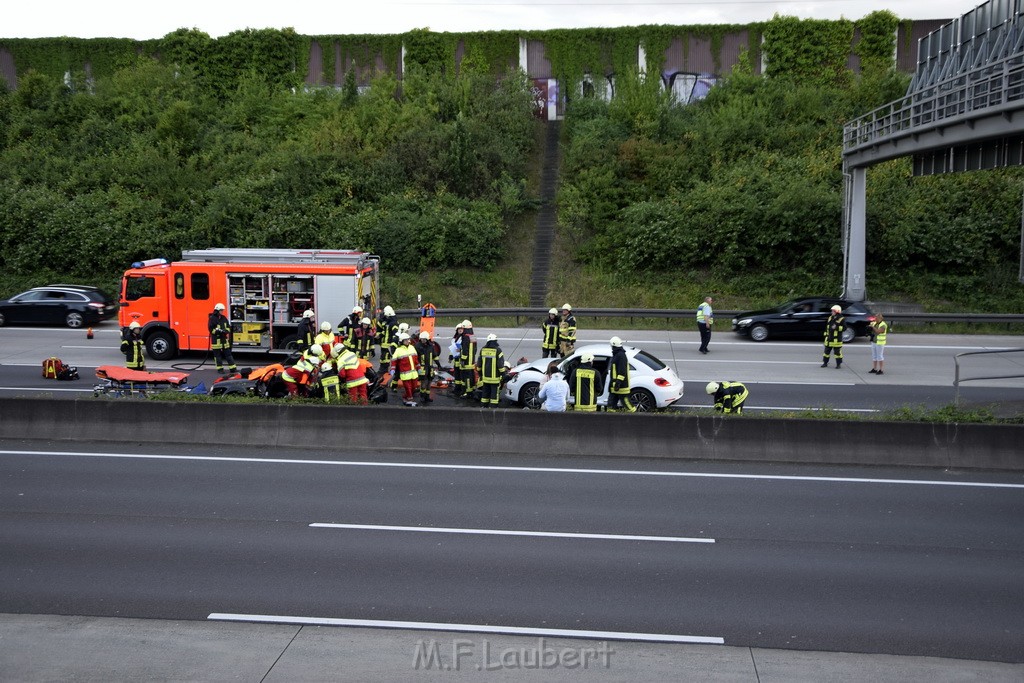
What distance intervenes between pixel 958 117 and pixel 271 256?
1783 centimetres

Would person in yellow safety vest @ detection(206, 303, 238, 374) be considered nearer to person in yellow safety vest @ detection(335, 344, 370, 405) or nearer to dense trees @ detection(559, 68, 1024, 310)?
person in yellow safety vest @ detection(335, 344, 370, 405)

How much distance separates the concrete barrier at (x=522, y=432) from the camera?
13.9 meters

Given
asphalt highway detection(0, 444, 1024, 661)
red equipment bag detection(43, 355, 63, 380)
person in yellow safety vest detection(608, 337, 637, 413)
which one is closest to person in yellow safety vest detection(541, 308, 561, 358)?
person in yellow safety vest detection(608, 337, 637, 413)

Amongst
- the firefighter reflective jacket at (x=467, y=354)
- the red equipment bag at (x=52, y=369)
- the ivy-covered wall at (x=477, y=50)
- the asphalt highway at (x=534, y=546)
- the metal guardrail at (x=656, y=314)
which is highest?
the ivy-covered wall at (x=477, y=50)

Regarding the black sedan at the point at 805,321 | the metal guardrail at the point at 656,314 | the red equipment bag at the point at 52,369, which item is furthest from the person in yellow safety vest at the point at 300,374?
the black sedan at the point at 805,321

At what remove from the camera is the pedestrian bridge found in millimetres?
23219

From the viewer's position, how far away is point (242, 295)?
23672 millimetres

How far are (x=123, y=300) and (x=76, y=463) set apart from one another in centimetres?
1105

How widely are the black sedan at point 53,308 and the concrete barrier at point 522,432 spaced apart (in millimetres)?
14396

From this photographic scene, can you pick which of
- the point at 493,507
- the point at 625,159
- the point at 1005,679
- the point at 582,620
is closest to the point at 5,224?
the point at 625,159

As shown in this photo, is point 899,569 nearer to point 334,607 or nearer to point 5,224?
point 334,607

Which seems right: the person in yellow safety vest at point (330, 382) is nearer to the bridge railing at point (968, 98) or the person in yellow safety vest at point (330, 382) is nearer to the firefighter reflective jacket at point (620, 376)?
the firefighter reflective jacket at point (620, 376)

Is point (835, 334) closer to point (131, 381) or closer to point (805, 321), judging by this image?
point (805, 321)

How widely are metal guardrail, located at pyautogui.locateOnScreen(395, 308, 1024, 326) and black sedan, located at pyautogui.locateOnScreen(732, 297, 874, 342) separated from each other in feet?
5.44
